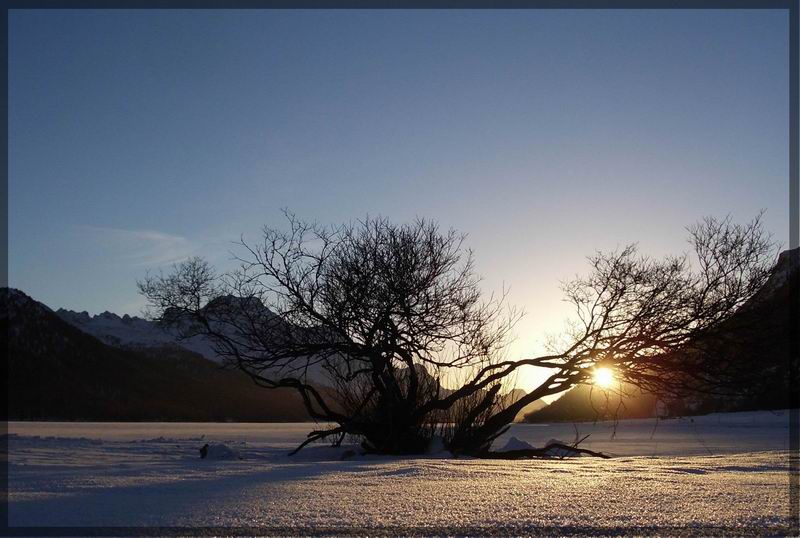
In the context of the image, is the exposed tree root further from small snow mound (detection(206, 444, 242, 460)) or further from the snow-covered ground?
the snow-covered ground

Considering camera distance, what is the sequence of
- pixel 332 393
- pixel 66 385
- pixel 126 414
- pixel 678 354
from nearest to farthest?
pixel 678 354 < pixel 332 393 < pixel 126 414 < pixel 66 385

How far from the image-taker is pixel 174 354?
126m

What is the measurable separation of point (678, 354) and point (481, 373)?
312 centimetres

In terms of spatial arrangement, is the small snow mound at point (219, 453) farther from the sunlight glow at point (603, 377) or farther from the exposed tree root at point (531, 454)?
the sunlight glow at point (603, 377)

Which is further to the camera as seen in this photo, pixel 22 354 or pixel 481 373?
pixel 22 354

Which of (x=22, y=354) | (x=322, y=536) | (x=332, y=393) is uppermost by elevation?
(x=22, y=354)

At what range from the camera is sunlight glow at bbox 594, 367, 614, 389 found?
11.6 metres

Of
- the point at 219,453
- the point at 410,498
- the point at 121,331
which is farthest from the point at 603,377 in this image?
the point at 121,331

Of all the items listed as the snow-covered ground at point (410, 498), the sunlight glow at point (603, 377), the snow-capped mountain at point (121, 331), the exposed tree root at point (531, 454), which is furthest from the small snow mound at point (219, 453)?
the snow-capped mountain at point (121, 331)

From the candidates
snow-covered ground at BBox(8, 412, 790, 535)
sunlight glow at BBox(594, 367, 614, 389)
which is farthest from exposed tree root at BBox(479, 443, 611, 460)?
snow-covered ground at BBox(8, 412, 790, 535)

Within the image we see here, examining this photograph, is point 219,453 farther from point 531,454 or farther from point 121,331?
point 121,331

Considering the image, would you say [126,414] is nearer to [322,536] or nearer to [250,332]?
[250,332]

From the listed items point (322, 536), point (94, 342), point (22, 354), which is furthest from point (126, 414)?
point (322, 536)

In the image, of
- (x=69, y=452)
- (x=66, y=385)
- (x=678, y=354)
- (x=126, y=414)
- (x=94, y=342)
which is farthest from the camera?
(x=94, y=342)
